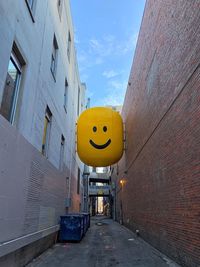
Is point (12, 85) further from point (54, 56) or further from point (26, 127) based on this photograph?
point (54, 56)

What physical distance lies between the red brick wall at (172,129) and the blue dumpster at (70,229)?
3.11 meters

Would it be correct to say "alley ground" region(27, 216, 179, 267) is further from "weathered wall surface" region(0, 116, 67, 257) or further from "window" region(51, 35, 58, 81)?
"window" region(51, 35, 58, 81)

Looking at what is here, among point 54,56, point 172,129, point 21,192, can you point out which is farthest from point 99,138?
point 21,192

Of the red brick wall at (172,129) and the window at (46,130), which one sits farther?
the window at (46,130)

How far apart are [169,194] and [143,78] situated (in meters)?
6.49

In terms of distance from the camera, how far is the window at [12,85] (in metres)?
6.19

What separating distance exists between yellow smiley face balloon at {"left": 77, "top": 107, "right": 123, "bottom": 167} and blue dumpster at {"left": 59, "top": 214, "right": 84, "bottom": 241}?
286cm

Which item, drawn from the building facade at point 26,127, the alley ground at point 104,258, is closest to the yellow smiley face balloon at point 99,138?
the building facade at point 26,127

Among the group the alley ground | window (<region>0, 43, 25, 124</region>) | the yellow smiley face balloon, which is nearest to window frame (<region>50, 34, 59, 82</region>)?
the yellow smiley face balloon

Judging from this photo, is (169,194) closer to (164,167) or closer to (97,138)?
(164,167)

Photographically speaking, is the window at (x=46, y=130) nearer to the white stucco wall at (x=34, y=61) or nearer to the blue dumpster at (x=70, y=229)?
the white stucco wall at (x=34, y=61)

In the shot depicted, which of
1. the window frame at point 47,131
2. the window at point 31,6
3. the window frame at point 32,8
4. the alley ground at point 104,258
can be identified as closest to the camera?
the alley ground at point 104,258

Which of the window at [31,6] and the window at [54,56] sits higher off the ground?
the window at [54,56]

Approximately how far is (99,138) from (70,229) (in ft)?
14.6
